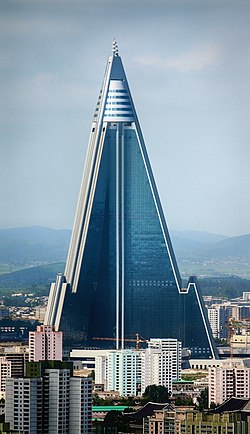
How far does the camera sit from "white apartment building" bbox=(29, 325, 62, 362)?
27891mm

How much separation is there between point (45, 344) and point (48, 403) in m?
4.77

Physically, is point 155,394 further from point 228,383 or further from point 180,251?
point 180,251

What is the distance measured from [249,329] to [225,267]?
1287 mm

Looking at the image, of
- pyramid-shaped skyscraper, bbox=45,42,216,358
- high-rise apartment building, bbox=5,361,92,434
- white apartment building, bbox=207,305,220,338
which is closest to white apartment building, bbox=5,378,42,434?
high-rise apartment building, bbox=5,361,92,434

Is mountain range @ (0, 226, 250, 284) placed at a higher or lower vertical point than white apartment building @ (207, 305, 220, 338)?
higher

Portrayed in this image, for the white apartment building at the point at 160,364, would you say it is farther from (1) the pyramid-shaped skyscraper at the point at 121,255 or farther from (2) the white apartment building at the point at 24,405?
(2) the white apartment building at the point at 24,405

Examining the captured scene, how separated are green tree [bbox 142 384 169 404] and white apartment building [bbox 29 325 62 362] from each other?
2.91ft

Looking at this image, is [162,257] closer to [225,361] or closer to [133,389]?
[225,361]

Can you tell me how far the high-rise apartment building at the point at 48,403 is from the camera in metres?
23.9

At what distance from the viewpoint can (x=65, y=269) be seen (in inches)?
1254

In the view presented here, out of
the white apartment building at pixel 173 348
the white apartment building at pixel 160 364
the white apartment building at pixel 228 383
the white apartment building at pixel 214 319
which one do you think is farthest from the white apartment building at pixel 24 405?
the white apartment building at pixel 214 319

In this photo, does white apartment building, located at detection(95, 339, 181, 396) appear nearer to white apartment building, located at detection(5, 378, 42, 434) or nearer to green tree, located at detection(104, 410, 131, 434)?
green tree, located at detection(104, 410, 131, 434)

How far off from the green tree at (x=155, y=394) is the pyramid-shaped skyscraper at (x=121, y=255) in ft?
12.5

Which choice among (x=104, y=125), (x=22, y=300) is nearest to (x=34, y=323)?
(x=22, y=300)
